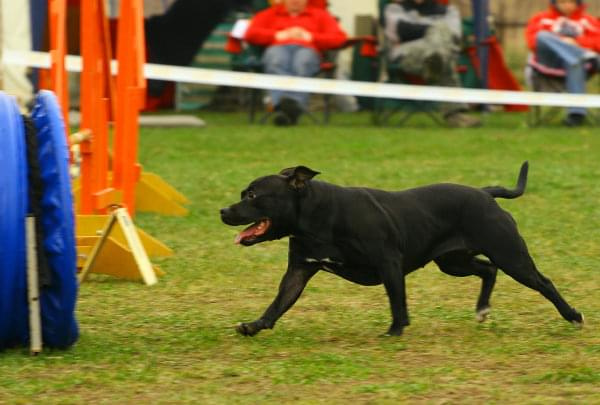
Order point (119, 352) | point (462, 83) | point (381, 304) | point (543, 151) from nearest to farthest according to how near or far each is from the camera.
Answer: point (119, 352)
point (381, 304)
point (543, 151)
point (462, 83)

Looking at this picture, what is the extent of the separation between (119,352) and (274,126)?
10592mm

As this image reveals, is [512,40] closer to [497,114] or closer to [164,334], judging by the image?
[497,114]

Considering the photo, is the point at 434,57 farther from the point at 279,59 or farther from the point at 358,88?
the point at 279,59

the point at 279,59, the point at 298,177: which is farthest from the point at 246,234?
the point at 279,59

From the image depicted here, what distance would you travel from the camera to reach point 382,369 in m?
5.08

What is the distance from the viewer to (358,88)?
49.5 ft

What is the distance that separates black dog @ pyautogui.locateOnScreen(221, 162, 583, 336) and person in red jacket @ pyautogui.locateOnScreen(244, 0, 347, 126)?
9893 mm

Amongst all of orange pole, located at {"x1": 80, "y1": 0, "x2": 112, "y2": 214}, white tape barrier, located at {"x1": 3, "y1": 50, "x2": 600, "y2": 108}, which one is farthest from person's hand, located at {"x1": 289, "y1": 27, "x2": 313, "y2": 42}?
orange pole, located at {"x1": 80, "y1": 0, "x2": 112, "y2": 214}

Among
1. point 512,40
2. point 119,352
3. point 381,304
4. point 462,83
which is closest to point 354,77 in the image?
point 462,83

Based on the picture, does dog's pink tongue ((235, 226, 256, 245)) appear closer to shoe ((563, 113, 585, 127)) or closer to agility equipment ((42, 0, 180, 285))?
agility equipment ((42, 0, 180, 285))

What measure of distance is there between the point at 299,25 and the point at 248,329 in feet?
34.3

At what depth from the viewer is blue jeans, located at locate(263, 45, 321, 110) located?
15.6 metres

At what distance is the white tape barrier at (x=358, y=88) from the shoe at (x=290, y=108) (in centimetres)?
59

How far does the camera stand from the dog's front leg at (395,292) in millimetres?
5539
